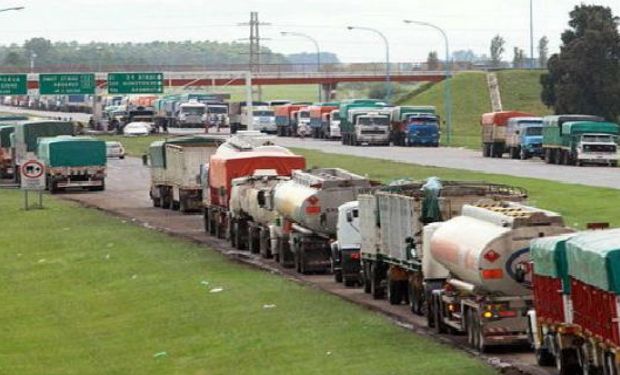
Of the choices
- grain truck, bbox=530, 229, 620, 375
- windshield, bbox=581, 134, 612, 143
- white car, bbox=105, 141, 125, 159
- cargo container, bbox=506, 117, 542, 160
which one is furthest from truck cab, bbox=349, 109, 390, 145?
grain truck, bbox=530, 229, 620, 375

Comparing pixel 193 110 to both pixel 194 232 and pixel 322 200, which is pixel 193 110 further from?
pixel 322 200

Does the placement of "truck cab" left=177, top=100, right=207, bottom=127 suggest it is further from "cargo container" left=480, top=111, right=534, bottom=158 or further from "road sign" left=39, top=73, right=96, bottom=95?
"cargo container" left=480, top=111, right=534, bottom=158

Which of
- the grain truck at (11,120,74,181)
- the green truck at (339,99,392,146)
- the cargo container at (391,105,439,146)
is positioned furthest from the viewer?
the green truck at (339,99,392,146)

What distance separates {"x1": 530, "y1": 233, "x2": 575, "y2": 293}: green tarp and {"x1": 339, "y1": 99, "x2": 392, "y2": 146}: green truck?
10427 centimetres

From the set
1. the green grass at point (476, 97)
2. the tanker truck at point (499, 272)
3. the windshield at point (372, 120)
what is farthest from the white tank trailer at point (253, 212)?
the green grass at point (476, 97)

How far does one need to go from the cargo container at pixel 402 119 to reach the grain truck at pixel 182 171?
5428 centimetres

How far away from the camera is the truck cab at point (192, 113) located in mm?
157625

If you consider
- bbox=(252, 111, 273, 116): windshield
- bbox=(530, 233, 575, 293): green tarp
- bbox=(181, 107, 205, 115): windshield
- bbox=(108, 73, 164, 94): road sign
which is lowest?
bbox=(252, 111, 273, 116): windshield

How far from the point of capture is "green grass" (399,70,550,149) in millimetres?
164125

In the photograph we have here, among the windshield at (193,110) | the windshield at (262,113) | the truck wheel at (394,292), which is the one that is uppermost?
the windshield at (193,110)

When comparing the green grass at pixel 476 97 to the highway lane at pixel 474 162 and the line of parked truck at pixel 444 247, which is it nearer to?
the highway lane at pixel 474 162

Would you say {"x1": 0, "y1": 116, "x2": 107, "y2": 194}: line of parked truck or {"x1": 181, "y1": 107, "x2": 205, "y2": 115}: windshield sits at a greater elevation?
{"x1": 181, "y1": 107, "x2": 205, "y2": 115}: windshield

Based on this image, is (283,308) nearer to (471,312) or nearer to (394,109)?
(471,312)

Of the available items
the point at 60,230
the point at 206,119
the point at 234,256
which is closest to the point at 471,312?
the point at 234,256
